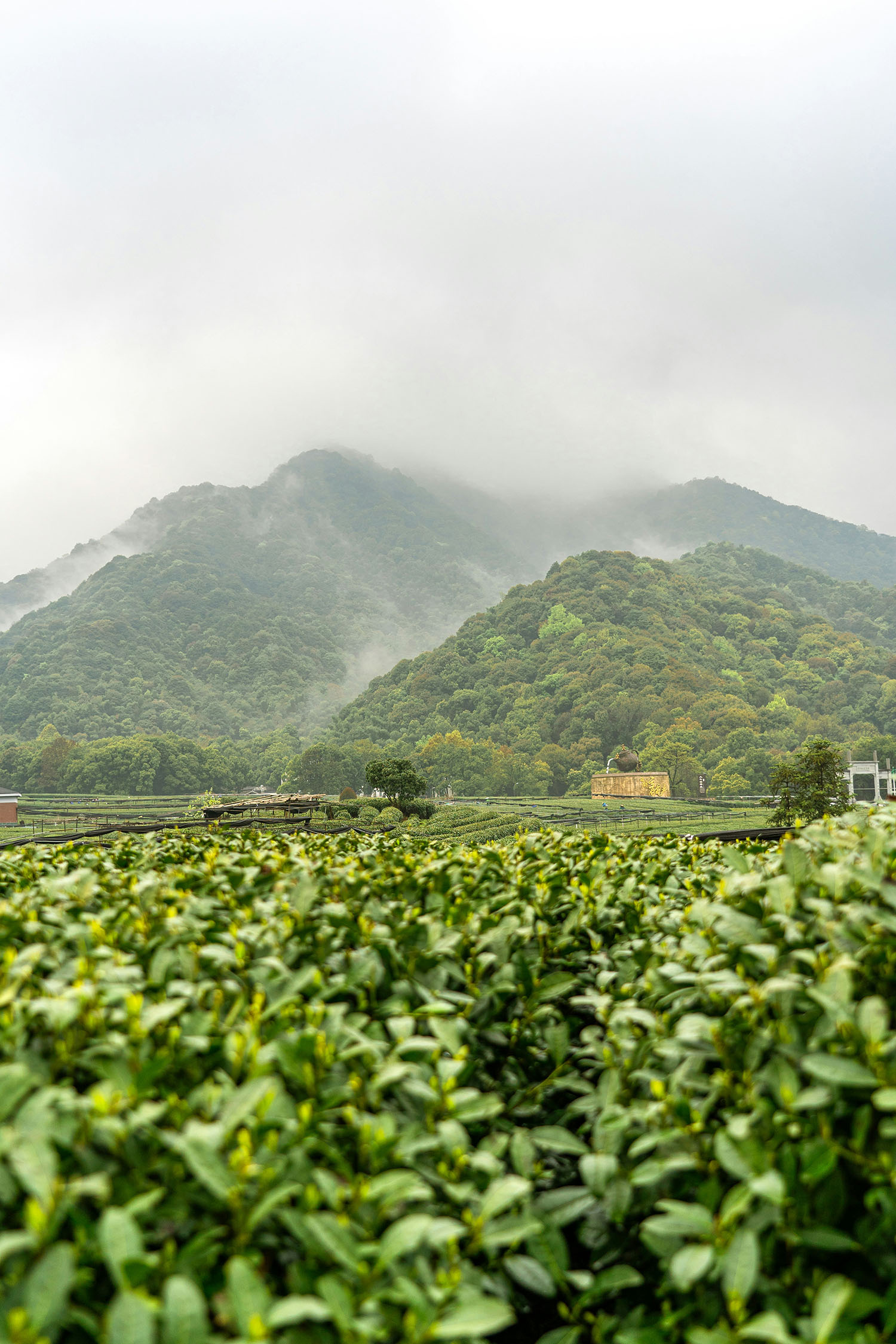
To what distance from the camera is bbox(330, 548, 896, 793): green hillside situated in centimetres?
6303

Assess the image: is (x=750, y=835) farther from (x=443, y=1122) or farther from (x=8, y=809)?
(x=8, y=809)

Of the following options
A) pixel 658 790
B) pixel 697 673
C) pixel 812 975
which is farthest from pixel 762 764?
pixel 812 975

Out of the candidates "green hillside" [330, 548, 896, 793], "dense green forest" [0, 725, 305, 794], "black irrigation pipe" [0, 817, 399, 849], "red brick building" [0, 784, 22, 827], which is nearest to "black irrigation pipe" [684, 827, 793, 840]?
"black irrigation pipe" [0, 817, 399, 849]

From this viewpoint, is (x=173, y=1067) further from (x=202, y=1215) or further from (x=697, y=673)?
(x=697, y=673)

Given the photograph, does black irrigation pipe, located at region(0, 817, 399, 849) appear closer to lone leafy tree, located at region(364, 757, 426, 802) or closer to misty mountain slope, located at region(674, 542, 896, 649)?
lone leafy tree, located at region(364, 757, 426, 802)

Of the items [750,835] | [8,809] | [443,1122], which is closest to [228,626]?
[8,809]

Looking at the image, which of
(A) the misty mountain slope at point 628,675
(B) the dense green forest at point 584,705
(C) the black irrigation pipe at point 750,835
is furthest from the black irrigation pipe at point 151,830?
(A) the misty mountain slope at point 628,675

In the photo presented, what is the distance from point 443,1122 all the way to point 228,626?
134670 millimetres

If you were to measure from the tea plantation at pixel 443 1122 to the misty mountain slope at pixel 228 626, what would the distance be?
9659cm

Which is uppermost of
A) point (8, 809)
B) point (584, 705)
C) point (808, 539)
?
point (808, 539)

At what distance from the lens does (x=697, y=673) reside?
73938mm

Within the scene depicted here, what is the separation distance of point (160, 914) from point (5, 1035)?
780 mm

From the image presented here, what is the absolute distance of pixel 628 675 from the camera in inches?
2827

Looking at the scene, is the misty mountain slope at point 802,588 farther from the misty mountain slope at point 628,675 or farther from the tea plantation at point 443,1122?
the tea plantation at point 443,1122
